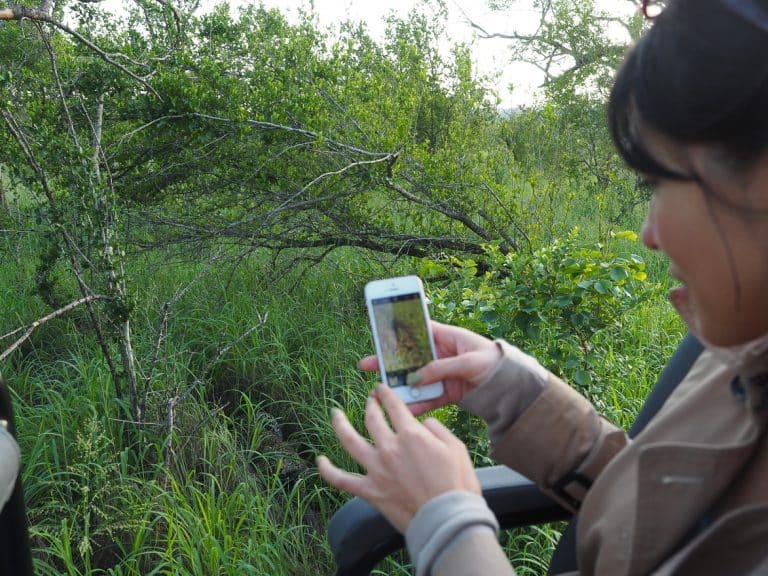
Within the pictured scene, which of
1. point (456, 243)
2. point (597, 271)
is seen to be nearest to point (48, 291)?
point (456, 243)

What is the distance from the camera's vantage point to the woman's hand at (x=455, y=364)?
50.3 inches

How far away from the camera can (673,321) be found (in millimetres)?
3582

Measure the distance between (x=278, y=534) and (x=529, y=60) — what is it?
280 inches

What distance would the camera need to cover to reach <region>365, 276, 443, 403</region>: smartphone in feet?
4.25

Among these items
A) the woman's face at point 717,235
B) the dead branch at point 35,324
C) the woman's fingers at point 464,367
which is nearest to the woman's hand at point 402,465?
the woman's fingers at point 464,367

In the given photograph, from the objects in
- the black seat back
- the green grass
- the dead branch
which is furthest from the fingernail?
the dead branch

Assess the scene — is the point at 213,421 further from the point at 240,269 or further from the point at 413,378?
the point at 240,269

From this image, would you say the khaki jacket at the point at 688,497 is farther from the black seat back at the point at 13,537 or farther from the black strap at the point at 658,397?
the black seat back at the point at 13,537

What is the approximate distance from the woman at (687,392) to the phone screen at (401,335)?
215 millimetres

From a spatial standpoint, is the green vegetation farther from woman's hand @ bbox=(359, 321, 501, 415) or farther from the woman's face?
the woman's face

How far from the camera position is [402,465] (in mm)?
1007

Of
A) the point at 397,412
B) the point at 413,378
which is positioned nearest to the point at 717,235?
the point at 397,412

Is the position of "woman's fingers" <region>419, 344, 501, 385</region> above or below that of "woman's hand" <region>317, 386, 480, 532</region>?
above

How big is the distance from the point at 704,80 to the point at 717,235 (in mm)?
162
